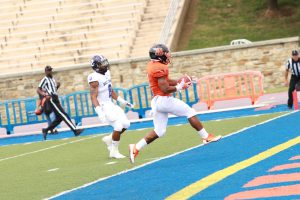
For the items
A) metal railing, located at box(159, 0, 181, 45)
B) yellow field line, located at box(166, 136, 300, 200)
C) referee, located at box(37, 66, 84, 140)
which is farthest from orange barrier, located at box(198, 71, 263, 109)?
yellow field line, located at box(166, 136, 300, 200)

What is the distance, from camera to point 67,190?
42.8 feet

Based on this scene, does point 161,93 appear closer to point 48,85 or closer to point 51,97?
point 48,85

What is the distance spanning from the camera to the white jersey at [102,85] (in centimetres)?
1762

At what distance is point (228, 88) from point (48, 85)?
5.88 meters

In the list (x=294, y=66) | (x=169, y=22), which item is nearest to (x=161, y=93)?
(x=294, y=66)

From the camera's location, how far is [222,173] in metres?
12.6

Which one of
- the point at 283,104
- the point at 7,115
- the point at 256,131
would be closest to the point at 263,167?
the point at 256,131

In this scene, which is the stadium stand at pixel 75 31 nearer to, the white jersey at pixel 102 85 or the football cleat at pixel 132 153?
the white jersey at pixel 102 85

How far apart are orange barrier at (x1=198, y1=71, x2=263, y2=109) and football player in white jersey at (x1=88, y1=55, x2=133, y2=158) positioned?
1157cm

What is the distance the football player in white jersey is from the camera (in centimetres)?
1727

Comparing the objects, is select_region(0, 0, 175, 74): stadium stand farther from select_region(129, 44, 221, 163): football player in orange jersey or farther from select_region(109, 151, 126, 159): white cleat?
select_region(129, 44, 221, 163): football player in orange jersey

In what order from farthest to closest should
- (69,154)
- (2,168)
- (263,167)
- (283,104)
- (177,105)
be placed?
(283,104)
(69,154)
(2,168)
(177,105)
(263,167)

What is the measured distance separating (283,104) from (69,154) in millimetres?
9565

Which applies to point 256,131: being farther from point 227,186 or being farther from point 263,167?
point 227,186
